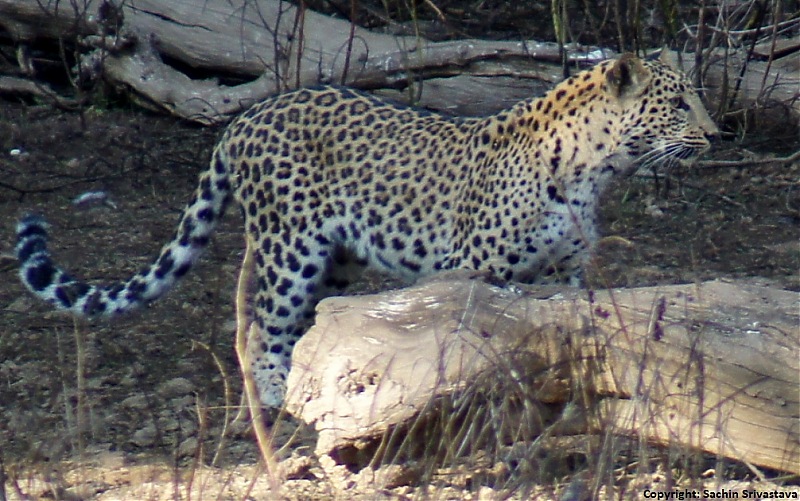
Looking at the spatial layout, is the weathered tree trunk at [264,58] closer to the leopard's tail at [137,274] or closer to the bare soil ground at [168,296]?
the bare soil ground at [168,296]

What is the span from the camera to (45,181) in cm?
796

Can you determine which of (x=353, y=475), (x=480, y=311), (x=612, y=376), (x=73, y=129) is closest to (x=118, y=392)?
(x=353, y=475)

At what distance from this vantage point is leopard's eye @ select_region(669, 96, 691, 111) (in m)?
4.92

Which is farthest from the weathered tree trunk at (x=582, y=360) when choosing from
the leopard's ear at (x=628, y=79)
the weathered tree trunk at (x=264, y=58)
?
the weathered tree trunk at (x=264, y=58)

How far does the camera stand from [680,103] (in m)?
4.93

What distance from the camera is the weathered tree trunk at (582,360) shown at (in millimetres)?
3545

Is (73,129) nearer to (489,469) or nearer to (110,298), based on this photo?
(110,298)

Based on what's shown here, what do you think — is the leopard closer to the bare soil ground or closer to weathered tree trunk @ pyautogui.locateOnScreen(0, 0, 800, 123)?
the bare soil ground

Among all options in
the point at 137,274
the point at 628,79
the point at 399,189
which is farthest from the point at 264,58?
the point at 628,79

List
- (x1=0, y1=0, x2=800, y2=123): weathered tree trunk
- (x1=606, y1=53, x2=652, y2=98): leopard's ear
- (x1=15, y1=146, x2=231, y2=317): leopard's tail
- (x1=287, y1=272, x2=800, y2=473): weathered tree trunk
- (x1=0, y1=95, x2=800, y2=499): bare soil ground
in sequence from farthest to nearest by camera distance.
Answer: (x1=0, y1=0, x2=800, y2=123): weathered tree trunk < (x1=15, y1=146, x2=231, y2=317): leopard's tail < (x1=606, y1=53, x2=652, y2=98): leopard's ear < (x1=0, y1=95, x2=800, y2=499): bare soil ground < (x1=287, y1=272, x2=800, y2=473): weathered tree trunk

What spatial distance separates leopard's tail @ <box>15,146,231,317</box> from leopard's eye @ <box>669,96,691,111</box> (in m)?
1.90

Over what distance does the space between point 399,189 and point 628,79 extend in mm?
1023

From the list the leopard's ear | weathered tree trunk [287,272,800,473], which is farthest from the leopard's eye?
weathered tree trunk [287,272,800,473]

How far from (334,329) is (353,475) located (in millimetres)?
456
